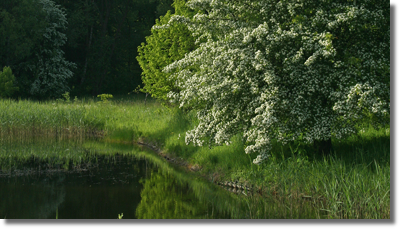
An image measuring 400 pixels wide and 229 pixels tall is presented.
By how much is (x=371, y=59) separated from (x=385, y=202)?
3536 mm

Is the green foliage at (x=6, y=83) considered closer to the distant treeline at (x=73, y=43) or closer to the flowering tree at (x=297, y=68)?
the distant treeline at (x=73, y=43)

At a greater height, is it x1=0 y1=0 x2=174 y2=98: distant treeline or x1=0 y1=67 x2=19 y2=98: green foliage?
x1=0 y1=0 x2=174 y2=98: distant treeline

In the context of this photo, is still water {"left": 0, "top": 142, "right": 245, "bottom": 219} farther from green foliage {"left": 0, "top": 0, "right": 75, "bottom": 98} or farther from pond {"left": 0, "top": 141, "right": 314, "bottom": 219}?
green foliage {"left": 0, "top": 0, "right": 75, "bottom": 98}

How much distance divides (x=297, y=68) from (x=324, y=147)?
8.45ft

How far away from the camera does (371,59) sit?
10789mm

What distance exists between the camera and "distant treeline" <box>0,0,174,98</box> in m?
42.6

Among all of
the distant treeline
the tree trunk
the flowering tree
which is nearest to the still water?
the flowering tree

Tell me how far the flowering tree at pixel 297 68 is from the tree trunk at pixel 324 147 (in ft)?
0.09

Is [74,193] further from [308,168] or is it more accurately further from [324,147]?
[324,147]

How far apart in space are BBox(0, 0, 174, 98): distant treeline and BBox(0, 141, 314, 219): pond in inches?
1011

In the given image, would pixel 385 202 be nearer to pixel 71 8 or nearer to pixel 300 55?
pixel 300 55

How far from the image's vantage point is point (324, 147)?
1238cm

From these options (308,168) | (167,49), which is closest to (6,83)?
(167,49)
